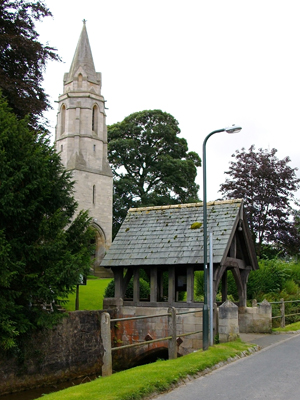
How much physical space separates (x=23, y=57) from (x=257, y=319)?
1230 cm

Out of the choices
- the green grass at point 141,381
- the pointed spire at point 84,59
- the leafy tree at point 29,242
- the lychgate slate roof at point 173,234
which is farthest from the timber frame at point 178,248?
the pointed spire at point 84,59

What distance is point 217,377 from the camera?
881cm

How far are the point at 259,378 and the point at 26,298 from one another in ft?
18.0

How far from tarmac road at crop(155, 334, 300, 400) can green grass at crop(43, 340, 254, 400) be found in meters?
0.22

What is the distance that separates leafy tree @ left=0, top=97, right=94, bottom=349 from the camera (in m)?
10.5

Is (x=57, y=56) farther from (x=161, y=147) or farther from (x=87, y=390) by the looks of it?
(x=161, y=147)

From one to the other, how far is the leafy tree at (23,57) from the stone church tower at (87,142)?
67.4ft

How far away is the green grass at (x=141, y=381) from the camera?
7.04 metres

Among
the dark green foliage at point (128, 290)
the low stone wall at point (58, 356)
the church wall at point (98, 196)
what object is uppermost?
the church wall at point (98, 196)

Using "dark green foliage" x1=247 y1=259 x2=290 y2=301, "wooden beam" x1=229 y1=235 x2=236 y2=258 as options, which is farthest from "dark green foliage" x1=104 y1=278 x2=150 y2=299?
"dark green foliage" x1=247 y1=259 x2=290 y2=301

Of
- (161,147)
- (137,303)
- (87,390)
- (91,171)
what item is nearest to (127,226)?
(137,303)

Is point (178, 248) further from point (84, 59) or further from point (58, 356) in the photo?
point (84, 59)

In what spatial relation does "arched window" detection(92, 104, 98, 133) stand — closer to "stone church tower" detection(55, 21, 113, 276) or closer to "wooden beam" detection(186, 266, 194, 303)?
"stone church tower" detection(55, 21, 113, 276)

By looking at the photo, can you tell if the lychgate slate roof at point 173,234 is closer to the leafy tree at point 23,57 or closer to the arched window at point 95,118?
the leafy tree at point 23,57
